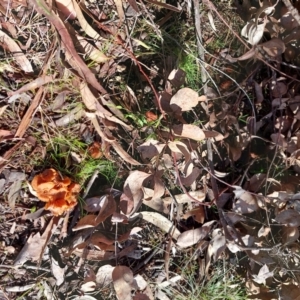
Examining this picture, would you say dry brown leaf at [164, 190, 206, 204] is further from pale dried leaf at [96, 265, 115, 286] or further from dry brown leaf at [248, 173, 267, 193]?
pale dried leaf at [96, 265, 115, 286]

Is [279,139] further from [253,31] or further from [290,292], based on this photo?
[290,292]

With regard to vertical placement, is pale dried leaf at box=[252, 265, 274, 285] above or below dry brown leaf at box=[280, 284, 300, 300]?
above

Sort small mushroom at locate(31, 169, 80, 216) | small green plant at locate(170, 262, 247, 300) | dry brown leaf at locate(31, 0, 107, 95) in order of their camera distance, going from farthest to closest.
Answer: small green plant at locate(170, 262, 247, 300)
small mushroom at locate(31, 169, 80, 216)
dry brown leaf at locate(31, 0, 107, 95)

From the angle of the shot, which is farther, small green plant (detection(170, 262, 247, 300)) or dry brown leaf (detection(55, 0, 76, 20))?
small green plant (detection(170, 262, 247, 300))

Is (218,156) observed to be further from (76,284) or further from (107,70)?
(76,284)

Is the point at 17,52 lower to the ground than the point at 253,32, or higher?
higher

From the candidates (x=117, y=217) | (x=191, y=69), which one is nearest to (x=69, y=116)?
(x=117, y=217)

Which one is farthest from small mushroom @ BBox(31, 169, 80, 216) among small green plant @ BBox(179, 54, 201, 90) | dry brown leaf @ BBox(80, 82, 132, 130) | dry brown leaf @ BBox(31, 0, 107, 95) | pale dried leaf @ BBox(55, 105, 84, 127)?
small green plant @ BBox(179, 54, 201, 90)
